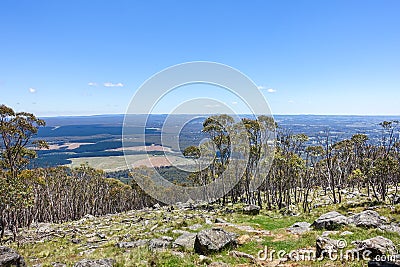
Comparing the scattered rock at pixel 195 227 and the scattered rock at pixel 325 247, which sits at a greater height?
the scattered rock at pixel 325 247

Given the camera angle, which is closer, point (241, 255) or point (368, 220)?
point (241, 255)

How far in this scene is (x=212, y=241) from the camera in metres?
13.4

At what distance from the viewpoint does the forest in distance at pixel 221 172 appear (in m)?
31.4

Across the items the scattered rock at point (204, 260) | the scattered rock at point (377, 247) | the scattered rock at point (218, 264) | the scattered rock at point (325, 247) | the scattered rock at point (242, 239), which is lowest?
the scattered rock at point (242, 239)

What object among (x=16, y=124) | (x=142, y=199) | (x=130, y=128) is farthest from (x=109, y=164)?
(x=130, y=128)

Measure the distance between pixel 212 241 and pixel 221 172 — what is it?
34.1 meters

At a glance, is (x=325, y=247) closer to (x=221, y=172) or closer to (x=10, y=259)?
(x=10, y=259)

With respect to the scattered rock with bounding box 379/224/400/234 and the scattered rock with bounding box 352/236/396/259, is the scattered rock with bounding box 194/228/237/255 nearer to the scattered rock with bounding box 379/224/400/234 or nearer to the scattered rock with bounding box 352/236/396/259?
the scattered rock with bounding box 352/236/396/259

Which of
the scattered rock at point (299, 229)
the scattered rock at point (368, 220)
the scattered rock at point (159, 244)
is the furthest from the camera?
the scattered rock at point (299, 229)

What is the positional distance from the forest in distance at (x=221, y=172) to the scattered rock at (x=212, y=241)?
57.3ft

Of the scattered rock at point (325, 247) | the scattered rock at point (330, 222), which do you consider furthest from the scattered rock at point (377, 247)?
the scattered rock at point (330, 222)

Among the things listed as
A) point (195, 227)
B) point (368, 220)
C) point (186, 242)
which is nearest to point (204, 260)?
point (186, 242)

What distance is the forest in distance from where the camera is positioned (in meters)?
31.4

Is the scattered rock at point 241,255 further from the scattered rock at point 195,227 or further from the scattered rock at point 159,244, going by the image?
the scattered rock at point 195,227
